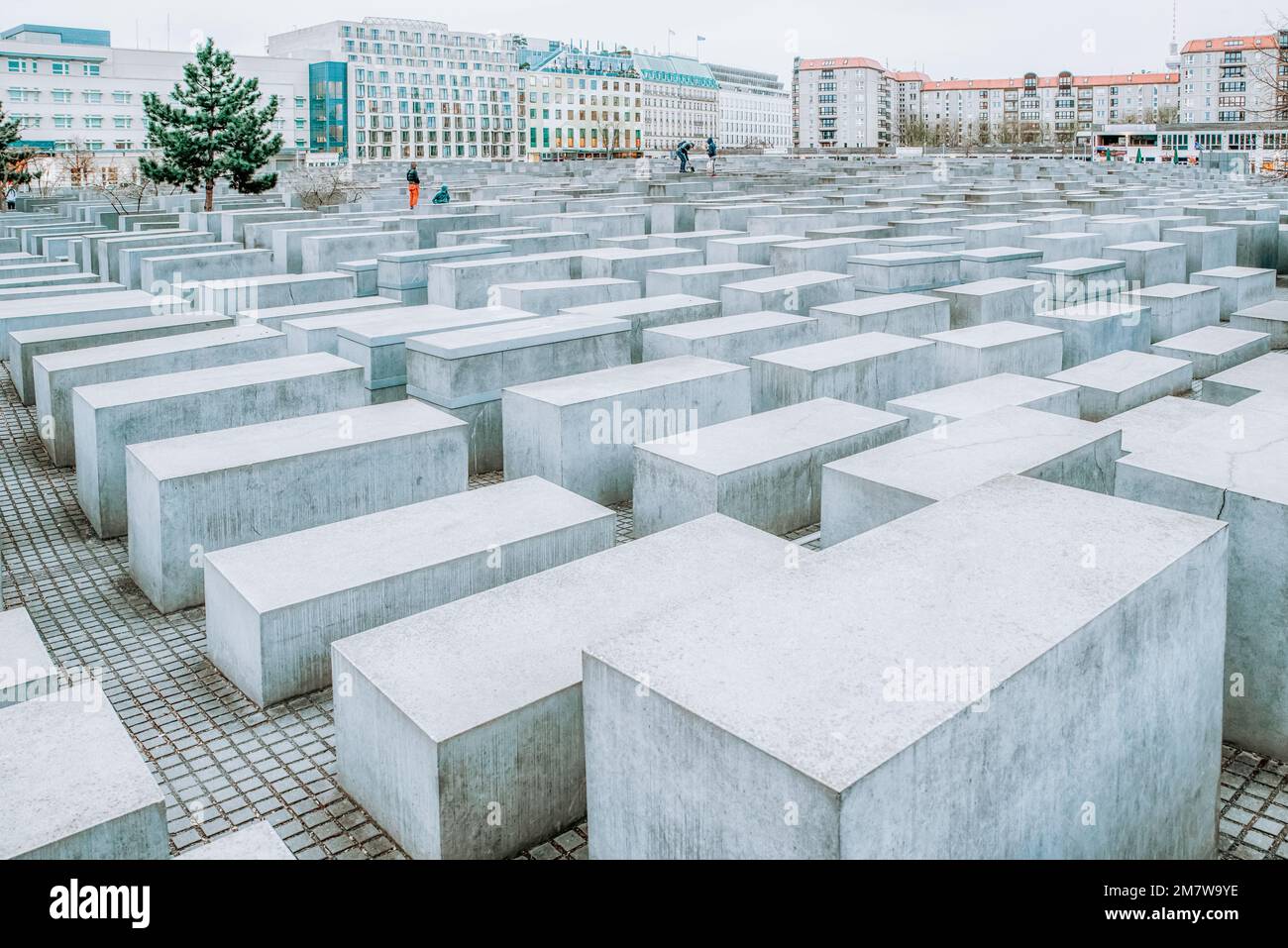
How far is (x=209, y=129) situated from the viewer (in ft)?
89.8

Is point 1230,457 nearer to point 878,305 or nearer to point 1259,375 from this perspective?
point 1259,375

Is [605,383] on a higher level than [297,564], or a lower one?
higher

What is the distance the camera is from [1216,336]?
11.8m

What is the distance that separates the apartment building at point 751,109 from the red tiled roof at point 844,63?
13.0m

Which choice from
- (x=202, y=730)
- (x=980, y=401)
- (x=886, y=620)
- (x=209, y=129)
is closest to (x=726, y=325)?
(x=980, y=401)

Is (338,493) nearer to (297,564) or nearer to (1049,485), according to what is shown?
(297,564)

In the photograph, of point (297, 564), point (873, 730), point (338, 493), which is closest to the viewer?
point (873, 730)

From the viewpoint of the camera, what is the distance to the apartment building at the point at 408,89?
11069 centimetres

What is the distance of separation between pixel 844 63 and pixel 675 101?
25688 mm

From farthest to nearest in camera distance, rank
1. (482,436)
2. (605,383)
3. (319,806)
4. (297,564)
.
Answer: (482,436) → (605,383) → (297,564) → (319,806)

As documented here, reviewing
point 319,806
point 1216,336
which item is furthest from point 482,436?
point 1216,336

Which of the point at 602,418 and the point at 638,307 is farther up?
the point at 638,307
